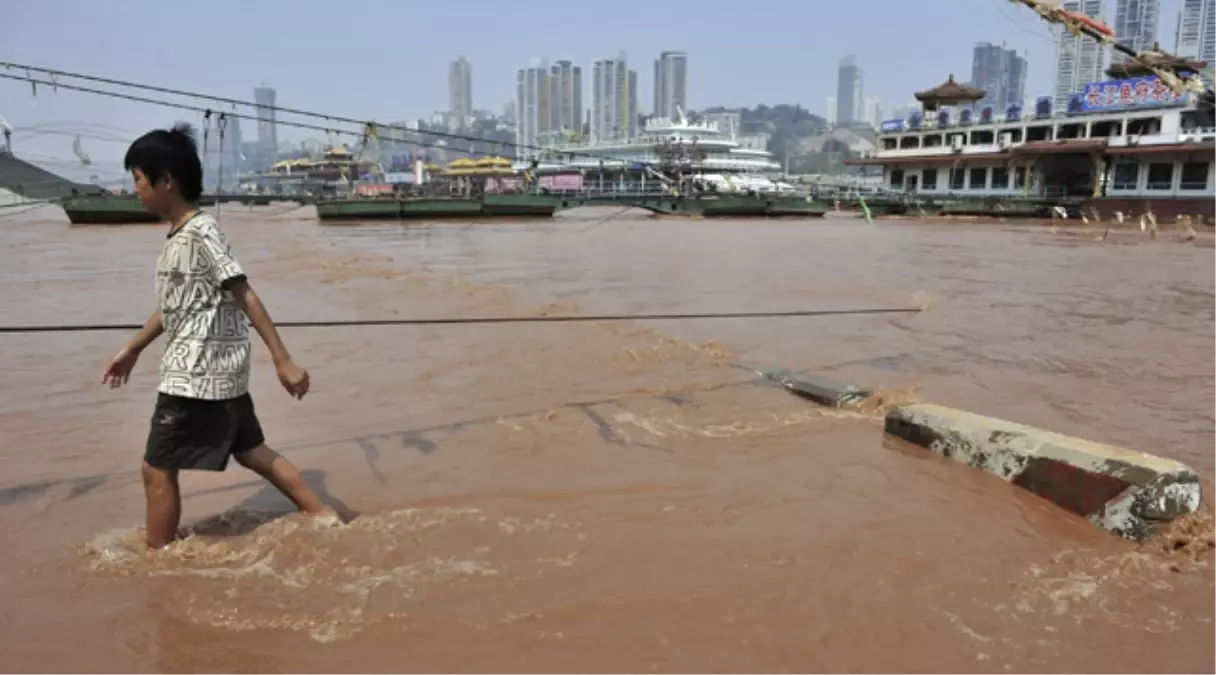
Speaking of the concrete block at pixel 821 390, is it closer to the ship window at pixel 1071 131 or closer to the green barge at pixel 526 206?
the green barge at pixel 526 206

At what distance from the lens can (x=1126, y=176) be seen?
140ft

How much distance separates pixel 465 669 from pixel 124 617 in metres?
1.23

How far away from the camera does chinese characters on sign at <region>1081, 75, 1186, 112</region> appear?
131ft

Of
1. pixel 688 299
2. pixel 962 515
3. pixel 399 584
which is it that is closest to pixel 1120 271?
pixel 688 299

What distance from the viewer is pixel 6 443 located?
4.66 meters

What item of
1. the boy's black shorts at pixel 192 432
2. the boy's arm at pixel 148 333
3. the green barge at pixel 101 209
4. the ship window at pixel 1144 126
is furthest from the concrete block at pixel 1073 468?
the ship window at pixel 1144 126

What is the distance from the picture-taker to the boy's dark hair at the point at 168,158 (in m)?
2.83

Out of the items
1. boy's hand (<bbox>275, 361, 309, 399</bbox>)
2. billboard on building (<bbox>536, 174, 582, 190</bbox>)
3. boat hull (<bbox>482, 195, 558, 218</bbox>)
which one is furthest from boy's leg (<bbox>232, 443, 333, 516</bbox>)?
billboard on building (<bbox>536, 174, 582, 190</bbox>)

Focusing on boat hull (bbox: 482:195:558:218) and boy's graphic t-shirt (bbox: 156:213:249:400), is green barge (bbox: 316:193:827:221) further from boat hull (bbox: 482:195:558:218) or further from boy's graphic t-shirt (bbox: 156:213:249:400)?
boy's graphic t-shirt (bbox: 156:213:249:400)

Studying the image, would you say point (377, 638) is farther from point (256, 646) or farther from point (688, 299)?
point (688, 299)

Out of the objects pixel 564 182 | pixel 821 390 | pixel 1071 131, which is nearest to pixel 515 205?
pixel 821 390

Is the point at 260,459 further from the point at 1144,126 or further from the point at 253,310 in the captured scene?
the point at 1144,126

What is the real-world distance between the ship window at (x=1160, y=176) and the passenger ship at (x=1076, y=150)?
43mm

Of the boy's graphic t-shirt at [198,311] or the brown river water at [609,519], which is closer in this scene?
the brown river water at [609,519]
